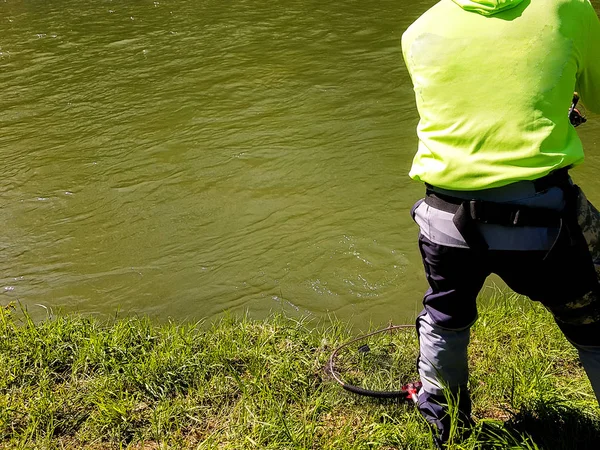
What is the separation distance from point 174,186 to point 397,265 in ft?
7.43

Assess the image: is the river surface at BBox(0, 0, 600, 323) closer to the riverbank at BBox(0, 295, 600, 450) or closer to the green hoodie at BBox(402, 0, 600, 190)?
the riverbank at BBox(0, 295, 600, 450)

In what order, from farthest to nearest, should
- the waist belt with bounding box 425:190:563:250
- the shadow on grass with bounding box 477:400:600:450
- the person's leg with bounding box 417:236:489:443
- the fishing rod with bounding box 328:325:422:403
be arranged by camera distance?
the fishing rod with bounding box 328:325:422:403 < the shadow on grass with bounding box 477:400:600:450 < the person's leg with bounding box 417:236:489:443 < the waist belt with bounding box 425:190:563:250

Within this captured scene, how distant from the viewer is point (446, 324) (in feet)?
7.29

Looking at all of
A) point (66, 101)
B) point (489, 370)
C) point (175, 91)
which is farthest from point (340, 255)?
point (66, 101)

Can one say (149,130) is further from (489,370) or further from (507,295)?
(489,370)

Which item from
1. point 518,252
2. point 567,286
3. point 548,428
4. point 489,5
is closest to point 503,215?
point 518,252

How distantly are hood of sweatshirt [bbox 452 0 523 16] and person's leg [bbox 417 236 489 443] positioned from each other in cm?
76

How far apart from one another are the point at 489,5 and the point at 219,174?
154 inches

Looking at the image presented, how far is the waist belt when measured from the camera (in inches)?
78.7

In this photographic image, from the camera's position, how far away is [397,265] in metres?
4.21

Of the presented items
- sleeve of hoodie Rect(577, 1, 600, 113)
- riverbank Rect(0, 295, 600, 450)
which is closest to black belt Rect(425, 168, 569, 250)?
sleeve of hoodie Rect(577, 1, 600, 113)

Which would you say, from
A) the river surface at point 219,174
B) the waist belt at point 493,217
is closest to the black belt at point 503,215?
the waist belt at point 493,217

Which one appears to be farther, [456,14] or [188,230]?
[188,230]

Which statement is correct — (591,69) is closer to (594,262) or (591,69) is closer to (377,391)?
(594,262)
